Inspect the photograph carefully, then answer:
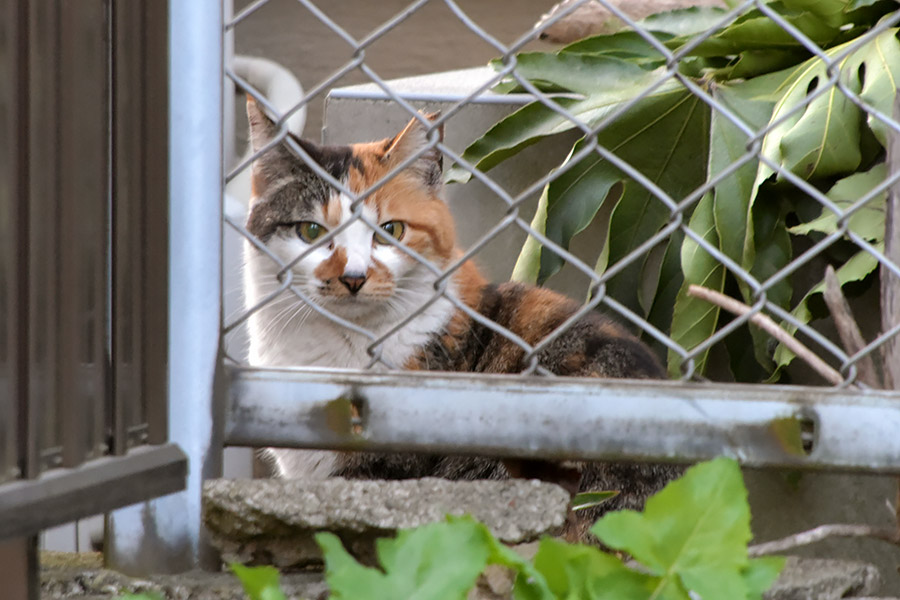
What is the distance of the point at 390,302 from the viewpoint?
75.0 inches

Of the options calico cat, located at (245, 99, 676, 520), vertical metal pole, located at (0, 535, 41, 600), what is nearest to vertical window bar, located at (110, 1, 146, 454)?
vertical metal pole, located at (0, 535, 41, 600)

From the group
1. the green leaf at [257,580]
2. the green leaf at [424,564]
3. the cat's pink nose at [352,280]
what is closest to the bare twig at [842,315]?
the cat's pink nose at [352,280]

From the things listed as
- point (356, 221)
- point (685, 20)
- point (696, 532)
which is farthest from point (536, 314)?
point (696, 532)

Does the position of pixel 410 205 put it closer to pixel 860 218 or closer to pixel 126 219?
pixel 860 218

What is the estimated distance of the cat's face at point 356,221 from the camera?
5.96 feet

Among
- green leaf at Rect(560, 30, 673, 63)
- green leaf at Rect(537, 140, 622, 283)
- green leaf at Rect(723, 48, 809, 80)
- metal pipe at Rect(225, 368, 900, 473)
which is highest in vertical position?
green leaf at Rect(560, 30, 673, 63)

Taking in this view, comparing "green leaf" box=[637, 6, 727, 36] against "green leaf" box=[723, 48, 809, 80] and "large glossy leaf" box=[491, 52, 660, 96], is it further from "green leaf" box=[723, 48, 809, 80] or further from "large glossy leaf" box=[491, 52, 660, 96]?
"large glossy leaf" box=[491, 52, 660, 96]

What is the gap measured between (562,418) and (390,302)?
84 cm

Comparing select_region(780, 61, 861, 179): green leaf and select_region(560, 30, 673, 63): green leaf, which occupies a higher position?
select_region(560, 30, 673, 63): green leaf

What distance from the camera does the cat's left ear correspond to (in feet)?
6.32

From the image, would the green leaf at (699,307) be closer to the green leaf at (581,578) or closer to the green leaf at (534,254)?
the green leaf at (534,254)

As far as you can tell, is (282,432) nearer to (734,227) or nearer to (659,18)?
(734,227)

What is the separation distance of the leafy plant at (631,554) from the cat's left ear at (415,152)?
1140 mm

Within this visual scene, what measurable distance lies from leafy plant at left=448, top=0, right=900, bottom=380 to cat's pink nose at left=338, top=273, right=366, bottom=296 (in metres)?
0.39
